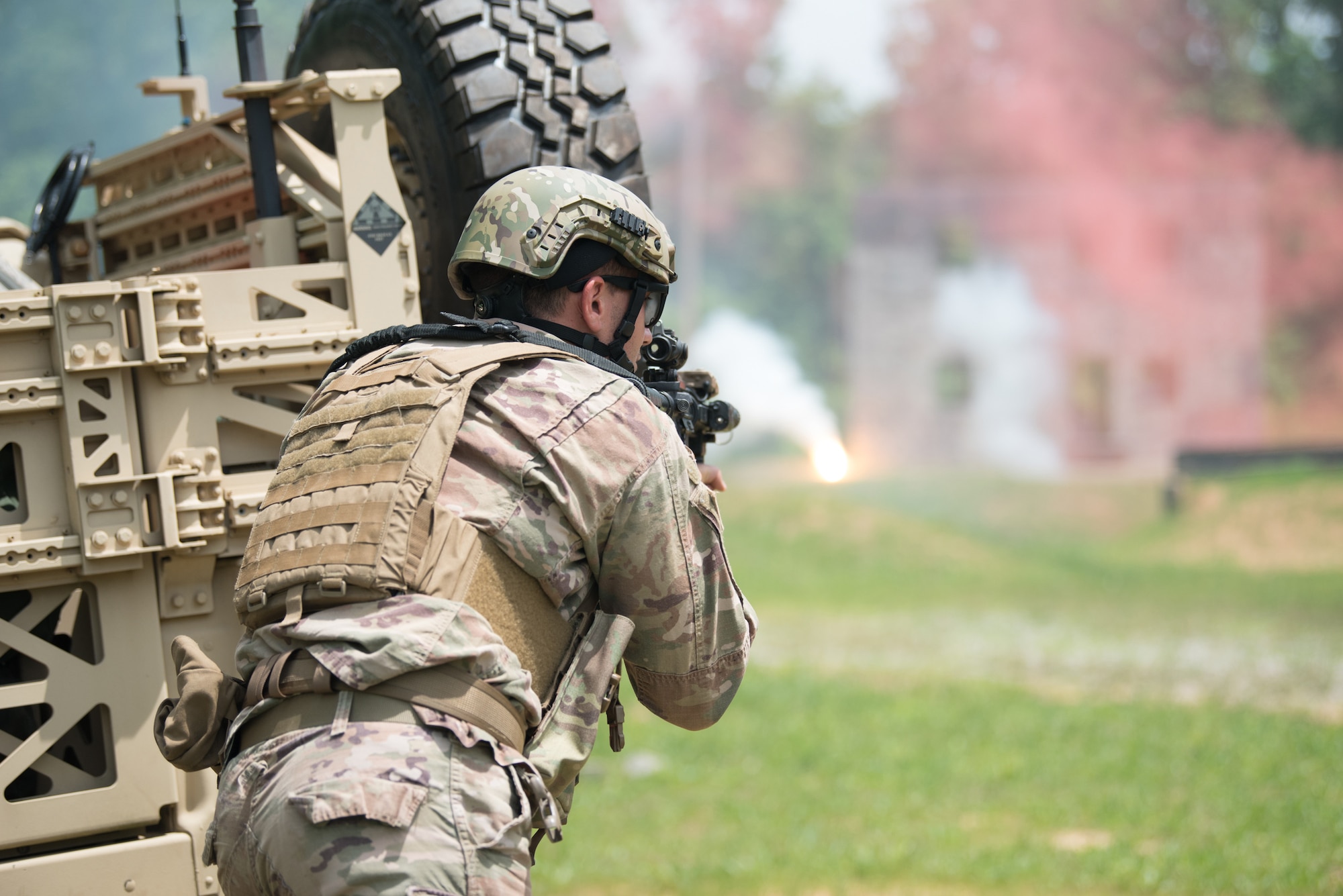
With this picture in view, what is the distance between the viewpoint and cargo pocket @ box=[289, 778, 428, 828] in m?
2.23

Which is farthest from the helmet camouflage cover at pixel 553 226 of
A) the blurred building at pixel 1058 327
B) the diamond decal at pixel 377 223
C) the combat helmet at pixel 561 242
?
the blurred building at pixel 1058 327

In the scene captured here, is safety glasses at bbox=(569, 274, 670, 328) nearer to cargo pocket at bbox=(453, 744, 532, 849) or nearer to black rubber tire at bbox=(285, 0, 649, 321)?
cargo pocket at bbox=(453, 744, 532, 849)

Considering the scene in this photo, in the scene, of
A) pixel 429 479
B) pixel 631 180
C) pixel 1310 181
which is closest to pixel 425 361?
pixel 429 479

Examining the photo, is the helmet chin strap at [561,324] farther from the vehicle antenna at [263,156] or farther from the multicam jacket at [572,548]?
the vehicle antenna at [263,156]

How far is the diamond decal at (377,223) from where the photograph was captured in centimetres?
342

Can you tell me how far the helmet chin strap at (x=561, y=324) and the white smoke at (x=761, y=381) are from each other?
31.0m

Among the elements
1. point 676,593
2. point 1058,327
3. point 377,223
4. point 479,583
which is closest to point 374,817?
point 479,583

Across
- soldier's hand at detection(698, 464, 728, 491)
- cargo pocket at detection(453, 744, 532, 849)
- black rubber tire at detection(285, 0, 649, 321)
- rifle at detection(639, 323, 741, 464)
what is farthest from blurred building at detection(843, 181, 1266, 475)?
cargo pocket at detection(453, 744, 532, 849)

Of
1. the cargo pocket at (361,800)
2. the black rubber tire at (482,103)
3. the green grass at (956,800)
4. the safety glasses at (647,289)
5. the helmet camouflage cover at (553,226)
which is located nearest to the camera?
the cargo pocket at (361,800)

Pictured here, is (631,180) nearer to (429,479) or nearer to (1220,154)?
(429,479)

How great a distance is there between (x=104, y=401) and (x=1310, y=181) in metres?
35.3

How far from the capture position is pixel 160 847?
10.2 ft

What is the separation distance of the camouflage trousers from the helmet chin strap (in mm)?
842

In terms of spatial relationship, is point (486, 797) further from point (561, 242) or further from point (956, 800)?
point (956, 800)
